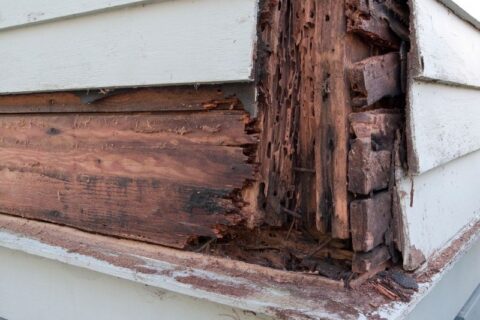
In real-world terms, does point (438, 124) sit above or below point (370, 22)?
below

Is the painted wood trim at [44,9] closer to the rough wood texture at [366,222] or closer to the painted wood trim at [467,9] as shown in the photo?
the rough wood texture at [366,222]

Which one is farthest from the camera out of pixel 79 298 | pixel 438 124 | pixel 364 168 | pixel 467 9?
pixel 467 9

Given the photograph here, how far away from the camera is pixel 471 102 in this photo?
1.68 m

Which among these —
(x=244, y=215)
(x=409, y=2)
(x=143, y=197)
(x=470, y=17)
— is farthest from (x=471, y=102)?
(x=143, y=197)

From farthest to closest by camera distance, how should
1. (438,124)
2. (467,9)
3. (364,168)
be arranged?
(467,9) < (438,124) < (364,168)

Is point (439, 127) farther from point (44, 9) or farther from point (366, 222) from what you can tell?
point (44, 9)

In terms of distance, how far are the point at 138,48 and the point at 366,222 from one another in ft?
2.63

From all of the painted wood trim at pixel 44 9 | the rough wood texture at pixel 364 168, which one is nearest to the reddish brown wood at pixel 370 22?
the rough wood texture at pixel 364 168

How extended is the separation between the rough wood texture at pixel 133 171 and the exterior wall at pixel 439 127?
0.41m

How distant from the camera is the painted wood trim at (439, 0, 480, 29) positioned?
4.55 feet

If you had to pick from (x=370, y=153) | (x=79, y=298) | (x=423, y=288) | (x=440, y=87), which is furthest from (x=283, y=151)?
(x=79, y=298)

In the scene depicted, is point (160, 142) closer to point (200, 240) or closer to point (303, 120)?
point (200, 240)

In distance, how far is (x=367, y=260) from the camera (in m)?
0.98

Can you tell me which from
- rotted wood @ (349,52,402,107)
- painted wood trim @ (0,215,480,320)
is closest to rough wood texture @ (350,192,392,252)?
painted wood trim @ (0,215,480,320)
